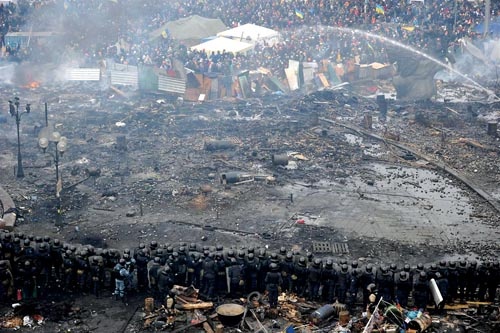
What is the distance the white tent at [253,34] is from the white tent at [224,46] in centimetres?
148

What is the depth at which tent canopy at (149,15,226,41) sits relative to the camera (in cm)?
4672

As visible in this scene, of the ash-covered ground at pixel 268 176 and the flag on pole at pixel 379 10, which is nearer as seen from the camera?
the ash-covered ground at pixel 268 176

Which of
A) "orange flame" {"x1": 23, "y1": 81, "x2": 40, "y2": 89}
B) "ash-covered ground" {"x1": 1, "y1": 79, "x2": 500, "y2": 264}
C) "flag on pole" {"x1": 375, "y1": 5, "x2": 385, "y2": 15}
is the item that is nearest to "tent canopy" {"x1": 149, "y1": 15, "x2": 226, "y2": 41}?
"orange flame" {"x1": 23, "y1": 81, "x2": 40, "y2": 89}

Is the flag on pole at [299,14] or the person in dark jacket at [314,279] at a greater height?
the flag on pole at [299,14]

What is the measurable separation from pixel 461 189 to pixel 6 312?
54.5 feet

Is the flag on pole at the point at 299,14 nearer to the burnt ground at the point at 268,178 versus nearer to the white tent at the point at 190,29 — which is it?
the white tent at the point at 190,29

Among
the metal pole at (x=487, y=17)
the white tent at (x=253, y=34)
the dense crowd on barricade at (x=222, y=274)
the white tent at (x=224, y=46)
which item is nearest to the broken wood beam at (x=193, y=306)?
the dense crowd on barricade at (x=222, y=274)

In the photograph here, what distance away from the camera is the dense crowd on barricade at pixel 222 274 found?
15812 millimetres

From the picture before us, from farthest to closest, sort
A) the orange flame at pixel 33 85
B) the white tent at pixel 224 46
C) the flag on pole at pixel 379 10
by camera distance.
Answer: the flag on pole at pixel 379 10
the white tent at pixel 224 46
the orange flame at pixel 33 85

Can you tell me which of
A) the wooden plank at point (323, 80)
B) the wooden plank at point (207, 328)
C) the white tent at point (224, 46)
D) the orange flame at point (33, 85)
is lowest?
Result: the wooden plank at point (207, 328)

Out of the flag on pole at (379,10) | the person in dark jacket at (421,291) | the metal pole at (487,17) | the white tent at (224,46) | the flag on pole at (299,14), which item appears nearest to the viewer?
the person in dark jacket at (421,291)

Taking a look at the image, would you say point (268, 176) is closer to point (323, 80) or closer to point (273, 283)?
point (273, 283)

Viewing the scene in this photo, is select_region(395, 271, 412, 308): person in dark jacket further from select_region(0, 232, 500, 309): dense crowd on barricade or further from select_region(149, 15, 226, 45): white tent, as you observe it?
select_region(149, 15, 226, 45): white tent

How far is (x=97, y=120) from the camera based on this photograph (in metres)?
33.8
